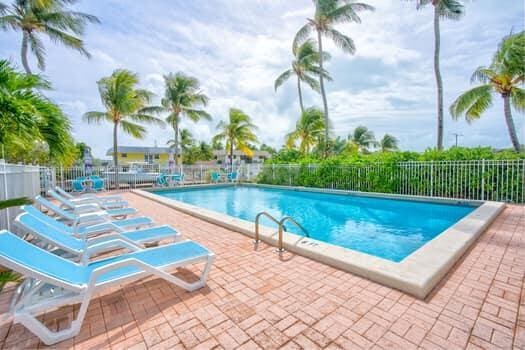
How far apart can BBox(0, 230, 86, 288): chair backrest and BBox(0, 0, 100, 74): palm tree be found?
46.9ft

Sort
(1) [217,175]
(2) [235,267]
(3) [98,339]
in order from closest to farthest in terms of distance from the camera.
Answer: (3) [98,339] < (2) [235,267] < (1) [217,175]

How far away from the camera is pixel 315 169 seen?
13.5 metres

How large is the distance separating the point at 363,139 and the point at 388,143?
6806 millimetres

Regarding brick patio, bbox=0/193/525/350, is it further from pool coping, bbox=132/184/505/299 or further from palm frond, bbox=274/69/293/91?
palm frond, bbox=274/69/293/91

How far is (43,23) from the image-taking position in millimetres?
12281

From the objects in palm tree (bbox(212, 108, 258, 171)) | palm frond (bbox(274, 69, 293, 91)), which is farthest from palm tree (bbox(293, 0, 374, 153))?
palm tree (bbox(212, 108, 258, 171))

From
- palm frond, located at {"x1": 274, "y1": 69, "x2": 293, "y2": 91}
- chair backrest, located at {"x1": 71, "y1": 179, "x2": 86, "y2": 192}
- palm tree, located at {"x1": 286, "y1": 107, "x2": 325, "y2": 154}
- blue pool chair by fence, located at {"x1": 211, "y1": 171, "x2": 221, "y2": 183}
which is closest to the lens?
chair backrest, located at {"x1": 71, "y1": 179, "x2": 86, "y2": 192}

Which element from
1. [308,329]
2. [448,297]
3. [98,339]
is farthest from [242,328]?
[448,297]

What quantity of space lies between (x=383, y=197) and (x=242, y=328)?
9851 millimetres

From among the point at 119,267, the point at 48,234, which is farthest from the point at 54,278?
the point at 48,234

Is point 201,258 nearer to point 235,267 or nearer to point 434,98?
point 235,267

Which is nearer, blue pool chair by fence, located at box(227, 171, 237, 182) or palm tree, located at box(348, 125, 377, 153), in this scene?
blue pool chair by fence, located at box(227, 171, 237, 182)

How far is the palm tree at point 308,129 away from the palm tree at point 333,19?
4.13 metres

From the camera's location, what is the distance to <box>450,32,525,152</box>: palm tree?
33.1ft
